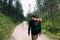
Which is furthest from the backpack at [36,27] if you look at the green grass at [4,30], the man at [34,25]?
the green grass at [4,30]

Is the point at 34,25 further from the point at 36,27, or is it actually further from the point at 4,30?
the point at 4,30

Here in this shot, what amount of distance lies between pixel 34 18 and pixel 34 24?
343 mm

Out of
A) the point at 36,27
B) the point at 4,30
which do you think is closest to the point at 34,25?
the point at 36,27

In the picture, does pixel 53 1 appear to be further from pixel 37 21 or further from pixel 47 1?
pixel 37 21

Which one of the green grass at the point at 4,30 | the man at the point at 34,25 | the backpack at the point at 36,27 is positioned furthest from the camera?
the green grass at the point at 4,30

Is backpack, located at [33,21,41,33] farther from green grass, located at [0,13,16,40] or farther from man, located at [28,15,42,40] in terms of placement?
green grass, located at [0,13,16,40]

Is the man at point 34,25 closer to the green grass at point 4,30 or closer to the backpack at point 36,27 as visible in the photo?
the backpack at point 36,27

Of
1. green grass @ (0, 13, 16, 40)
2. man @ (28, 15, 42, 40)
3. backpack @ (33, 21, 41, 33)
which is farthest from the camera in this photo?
green grass @ (0, 13, 16, 40)

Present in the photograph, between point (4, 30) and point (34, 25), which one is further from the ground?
point (34, 25)

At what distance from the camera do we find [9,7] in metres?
70.1

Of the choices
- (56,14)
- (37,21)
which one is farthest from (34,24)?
(56,14)

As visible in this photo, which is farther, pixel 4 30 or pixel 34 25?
pixel 4 30

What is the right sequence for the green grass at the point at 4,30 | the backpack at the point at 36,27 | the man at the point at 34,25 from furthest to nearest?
the green grass at the point at 4,30 < the backpack at the point at 36,27 < the man at the point at 34,25

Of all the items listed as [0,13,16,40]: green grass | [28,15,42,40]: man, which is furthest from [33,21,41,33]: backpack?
[0,13,16,40]: green grass
